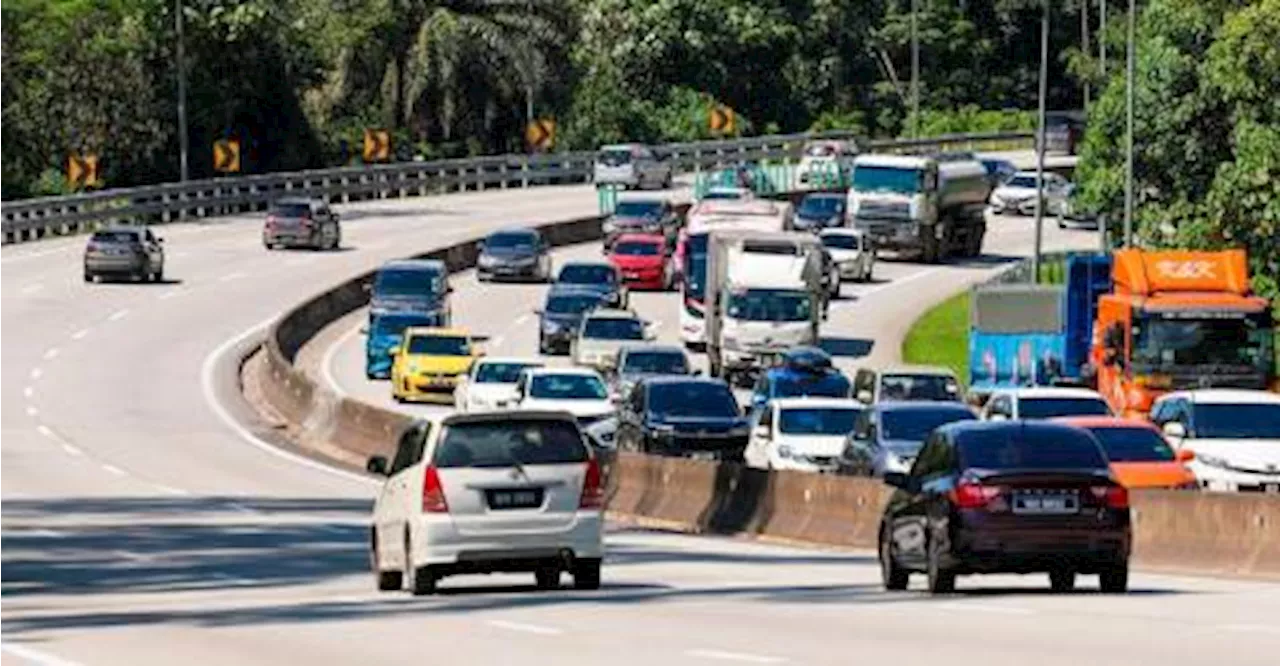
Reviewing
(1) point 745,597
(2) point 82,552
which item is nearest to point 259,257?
(2) point 82,552

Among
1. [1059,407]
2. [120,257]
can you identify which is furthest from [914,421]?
[120,257]

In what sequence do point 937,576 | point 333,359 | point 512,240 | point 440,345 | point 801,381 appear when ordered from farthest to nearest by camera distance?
1. point 512,240
2. point 333,359
3. point 440,345
4. point 801,381
5. point 937,576

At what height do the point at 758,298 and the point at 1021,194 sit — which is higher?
the point at 758,298

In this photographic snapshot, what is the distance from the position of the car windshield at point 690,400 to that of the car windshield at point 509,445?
2492 centimetres

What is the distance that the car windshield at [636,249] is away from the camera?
102 metres

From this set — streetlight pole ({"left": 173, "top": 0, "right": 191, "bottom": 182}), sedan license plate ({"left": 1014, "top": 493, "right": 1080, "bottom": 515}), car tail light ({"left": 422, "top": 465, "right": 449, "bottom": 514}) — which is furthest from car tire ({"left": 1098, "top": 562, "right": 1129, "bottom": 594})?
streetlight pole ({"left": 173, "top": 0, "right": 191, "bottom": 182})

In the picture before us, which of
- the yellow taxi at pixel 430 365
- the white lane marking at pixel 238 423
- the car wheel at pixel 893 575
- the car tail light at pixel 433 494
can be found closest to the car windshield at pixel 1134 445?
the car wheel at pixel 893 575

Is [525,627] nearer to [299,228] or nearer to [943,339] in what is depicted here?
[943,339]

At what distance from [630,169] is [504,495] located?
326 ft

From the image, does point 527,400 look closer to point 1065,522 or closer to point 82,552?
point 82,552

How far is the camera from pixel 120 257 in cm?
9994

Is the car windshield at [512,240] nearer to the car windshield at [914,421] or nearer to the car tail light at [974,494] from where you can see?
the car windshield at [914,421]

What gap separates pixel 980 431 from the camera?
31.7m

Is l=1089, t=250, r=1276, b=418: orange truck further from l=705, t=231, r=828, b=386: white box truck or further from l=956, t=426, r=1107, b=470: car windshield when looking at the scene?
l=956, t=426, r=1107, b=470: car windshield
